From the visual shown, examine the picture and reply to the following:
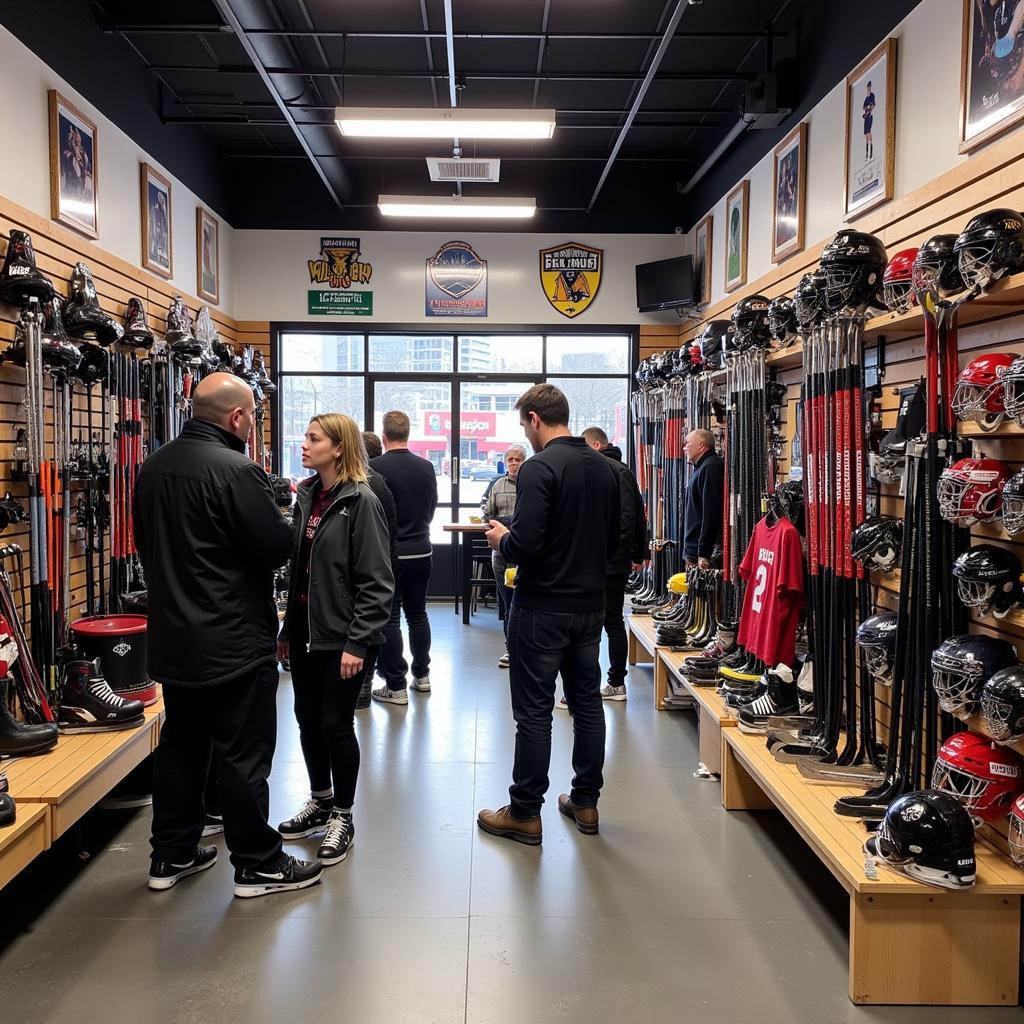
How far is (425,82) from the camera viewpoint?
7449 mm

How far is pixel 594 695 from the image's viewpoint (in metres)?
3.55

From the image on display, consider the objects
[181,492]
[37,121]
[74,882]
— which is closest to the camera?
[181,492]

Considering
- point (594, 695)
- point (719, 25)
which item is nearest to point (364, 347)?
point (719, 25)

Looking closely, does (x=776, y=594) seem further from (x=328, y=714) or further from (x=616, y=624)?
(x=328, y=714)

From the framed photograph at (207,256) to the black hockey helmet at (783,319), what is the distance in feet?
18.5

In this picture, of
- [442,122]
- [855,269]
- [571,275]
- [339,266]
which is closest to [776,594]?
[855,269]

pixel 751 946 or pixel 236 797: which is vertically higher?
pixel 236 797

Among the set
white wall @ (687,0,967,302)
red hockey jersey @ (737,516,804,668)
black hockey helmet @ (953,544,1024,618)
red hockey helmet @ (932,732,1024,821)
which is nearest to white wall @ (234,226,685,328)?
white wall @ (687,0,967,302)

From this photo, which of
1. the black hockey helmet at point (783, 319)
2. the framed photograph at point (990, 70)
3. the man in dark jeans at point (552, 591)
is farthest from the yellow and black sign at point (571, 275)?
the man in dark jeans at point (552, 591)

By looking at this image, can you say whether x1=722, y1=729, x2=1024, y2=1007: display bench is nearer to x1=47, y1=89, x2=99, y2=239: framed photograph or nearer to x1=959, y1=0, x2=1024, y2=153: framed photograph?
x1=959, y1=0, x2=1024, y2=153: framed photograph

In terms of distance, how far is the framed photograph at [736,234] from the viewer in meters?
7.23

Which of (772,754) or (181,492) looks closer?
(181,492)

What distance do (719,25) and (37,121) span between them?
447cm

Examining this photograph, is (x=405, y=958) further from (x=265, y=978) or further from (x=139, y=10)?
(x=139, y=10)
